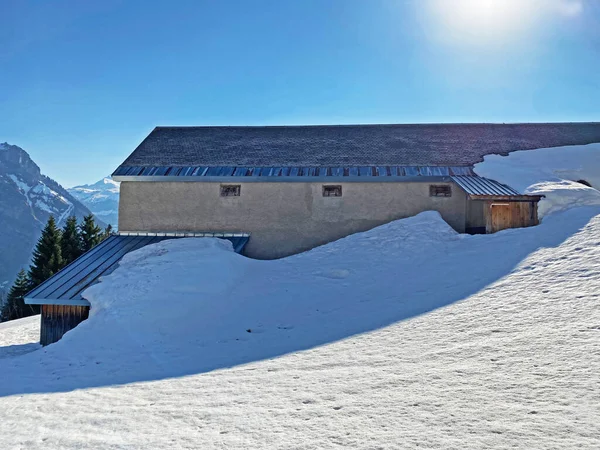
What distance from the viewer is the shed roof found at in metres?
15.2

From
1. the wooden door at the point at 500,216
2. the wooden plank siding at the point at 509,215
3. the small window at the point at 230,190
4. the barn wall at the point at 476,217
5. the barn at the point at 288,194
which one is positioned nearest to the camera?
the wooden plank siding at the point at 509,215

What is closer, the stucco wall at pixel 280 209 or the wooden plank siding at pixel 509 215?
the wooden plank siding at pixel 509 215

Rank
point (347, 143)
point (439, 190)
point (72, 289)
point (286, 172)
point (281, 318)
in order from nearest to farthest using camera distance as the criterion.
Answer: point (281, 318), point (72, 289), point (439, 190), point (286, 172), point (347, 143)

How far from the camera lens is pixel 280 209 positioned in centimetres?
1437

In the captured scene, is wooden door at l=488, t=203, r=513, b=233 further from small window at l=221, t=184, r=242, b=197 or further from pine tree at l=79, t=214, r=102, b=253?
pine tree at l=79, t=214, r=102, b=253

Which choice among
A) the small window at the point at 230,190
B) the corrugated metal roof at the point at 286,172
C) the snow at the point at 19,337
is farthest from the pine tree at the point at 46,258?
the small window at the point at 230,190

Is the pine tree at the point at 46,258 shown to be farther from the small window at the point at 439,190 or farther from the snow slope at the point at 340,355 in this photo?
the small window at the point at 439,190

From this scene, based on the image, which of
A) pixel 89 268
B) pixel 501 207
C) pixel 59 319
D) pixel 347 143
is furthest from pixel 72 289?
pixel 501 207

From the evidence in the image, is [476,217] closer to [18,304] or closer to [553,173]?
[553,173]

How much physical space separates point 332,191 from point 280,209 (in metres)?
2.06

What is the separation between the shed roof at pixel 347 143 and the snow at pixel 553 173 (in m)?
0.75

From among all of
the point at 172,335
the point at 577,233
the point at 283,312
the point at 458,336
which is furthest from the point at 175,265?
the point at 577,233

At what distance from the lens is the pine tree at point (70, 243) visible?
112 feet

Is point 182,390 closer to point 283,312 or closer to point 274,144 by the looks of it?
point 283,312
